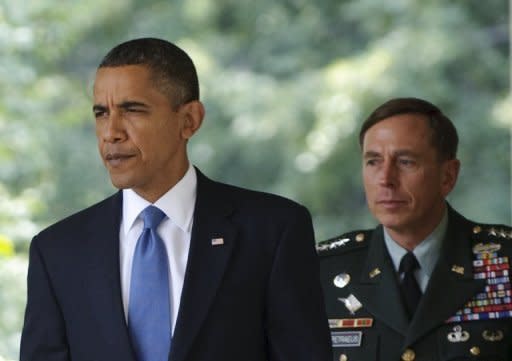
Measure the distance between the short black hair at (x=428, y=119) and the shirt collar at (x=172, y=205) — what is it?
115cm

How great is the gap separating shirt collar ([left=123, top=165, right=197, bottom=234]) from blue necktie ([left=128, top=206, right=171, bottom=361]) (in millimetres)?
18

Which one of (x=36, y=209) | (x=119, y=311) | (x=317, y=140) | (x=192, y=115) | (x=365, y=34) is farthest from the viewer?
(x=365, y=34)

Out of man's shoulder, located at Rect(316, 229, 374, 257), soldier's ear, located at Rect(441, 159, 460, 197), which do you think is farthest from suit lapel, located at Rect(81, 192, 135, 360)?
soldier's ear, located at Rect(441, 159, 460, 197)

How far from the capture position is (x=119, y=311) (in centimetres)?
230

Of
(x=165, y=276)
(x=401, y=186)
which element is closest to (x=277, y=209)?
(x=165, y=276)

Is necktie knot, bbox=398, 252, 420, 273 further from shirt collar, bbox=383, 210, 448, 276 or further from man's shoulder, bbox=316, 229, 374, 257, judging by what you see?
man's shoulder, bbox=316, 229, 374, 257

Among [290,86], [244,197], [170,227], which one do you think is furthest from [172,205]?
[290,86]

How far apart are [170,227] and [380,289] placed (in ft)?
3.63

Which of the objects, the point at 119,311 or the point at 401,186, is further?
the point at 401,186

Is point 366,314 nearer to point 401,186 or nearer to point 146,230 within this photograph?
point 401,186

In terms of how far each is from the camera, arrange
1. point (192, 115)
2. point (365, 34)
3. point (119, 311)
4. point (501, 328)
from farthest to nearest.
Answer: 1. point (365, 34)
2. point (501, 328)
3. point (192, 115)
4. point (119, 311)

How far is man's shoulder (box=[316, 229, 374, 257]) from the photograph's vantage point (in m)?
3.55

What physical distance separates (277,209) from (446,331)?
A: 1078 mm

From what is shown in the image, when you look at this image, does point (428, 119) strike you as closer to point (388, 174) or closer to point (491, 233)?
point (388, 174)
